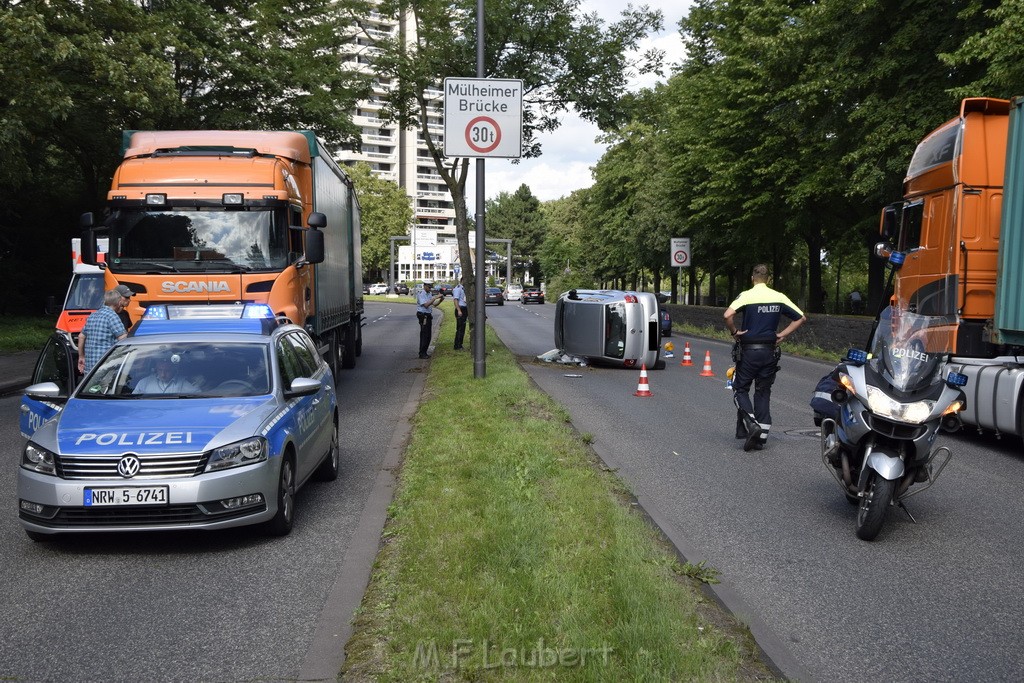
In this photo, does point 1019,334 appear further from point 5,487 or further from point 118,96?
point 118,96

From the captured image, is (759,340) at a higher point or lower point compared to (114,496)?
higher

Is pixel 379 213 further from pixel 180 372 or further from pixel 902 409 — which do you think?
pixel 902 409

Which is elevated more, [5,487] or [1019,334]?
[1019,334]

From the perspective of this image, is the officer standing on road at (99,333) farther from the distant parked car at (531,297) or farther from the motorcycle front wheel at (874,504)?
the distant parked car at (531,297)

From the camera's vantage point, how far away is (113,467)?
238 inches

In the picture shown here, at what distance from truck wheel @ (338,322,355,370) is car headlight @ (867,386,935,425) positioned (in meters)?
14.2

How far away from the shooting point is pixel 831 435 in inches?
285

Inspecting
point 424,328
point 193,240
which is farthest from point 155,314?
point 424,328

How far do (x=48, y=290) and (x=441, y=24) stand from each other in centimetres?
1915

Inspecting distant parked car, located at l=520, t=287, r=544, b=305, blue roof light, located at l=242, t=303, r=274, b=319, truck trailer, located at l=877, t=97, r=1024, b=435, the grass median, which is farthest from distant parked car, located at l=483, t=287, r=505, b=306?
the grass median

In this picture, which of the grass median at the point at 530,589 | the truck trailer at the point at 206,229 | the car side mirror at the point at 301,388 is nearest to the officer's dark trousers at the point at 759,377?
the grass median at the point at 530,589

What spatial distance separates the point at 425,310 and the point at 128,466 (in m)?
15.9

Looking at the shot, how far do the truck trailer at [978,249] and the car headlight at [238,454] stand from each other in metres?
7.63

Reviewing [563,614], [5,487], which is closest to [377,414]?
[5,487]
